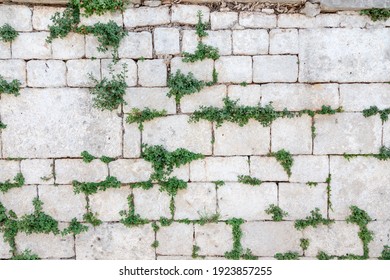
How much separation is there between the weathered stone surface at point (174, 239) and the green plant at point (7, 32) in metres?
2.80

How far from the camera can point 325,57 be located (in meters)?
4.98

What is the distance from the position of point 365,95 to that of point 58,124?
11.8 feet

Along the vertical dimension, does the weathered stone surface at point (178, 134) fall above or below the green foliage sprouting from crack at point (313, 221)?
above

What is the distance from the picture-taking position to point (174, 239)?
516cm

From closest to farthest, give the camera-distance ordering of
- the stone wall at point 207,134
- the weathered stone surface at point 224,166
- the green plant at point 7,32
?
the green plant at point 7,32 → the stone wall at point 207,134 → the weathered stone surface at point 224,166

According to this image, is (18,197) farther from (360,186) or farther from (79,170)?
(360,186)

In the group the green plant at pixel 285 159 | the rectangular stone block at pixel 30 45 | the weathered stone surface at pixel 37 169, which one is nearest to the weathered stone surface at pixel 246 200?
the green plant at pixel 285 159

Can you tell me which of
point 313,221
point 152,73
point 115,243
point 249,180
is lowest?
point 115,243

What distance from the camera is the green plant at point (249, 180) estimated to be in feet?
16.6

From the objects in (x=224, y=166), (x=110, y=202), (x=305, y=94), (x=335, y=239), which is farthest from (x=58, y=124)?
(x=335, y=239)

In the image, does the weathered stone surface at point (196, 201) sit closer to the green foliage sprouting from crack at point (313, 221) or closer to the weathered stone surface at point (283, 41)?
the green foliage sprouting from crack at point (313, 221)

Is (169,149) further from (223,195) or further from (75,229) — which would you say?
(75,229)

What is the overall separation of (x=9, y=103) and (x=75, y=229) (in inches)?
65.4

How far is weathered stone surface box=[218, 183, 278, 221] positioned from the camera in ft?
16.7
